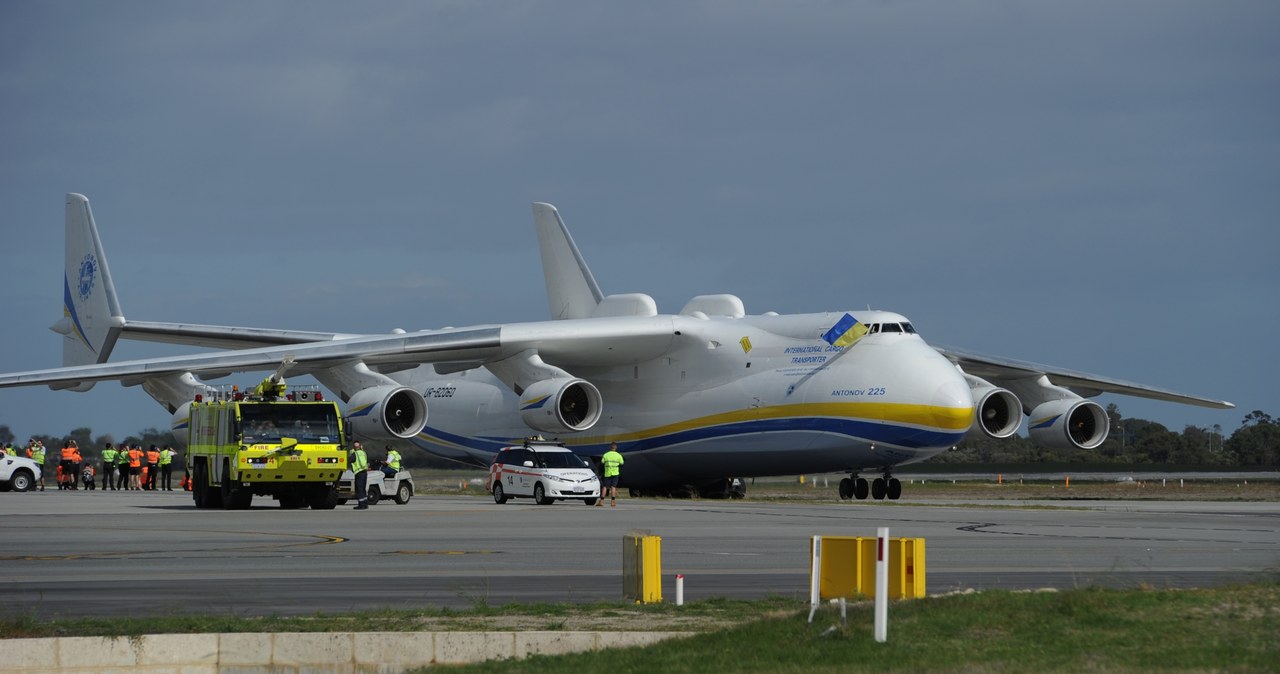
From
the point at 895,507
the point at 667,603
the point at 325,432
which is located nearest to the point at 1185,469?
the point at 895,507

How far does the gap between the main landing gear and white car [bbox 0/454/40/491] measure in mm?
22376

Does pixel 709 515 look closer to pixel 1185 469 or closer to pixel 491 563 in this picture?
pixel 491 563

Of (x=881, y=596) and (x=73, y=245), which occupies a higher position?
(x=73, y=245)

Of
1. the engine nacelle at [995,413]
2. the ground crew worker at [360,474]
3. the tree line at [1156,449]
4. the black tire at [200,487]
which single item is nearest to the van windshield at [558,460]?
the ground crew worker at [360,474]

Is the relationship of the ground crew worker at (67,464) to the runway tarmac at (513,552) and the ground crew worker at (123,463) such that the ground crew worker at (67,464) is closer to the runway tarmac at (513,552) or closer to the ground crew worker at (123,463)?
the ground crew worker at (123,463)

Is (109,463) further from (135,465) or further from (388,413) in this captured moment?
(388,413)

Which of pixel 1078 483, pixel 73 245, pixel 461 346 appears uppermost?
pixel 73 245

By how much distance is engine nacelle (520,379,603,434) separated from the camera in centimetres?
3556

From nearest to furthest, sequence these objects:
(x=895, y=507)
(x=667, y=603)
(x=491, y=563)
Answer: (x=667, y=603) → (x=491, y=563) → (x=895, y=507)

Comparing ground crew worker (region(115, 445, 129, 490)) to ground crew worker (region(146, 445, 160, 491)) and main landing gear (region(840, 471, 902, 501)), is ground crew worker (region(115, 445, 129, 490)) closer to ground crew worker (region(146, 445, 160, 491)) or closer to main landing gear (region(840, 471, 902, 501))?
ground crew worker (region(146, 445, 160, 491))

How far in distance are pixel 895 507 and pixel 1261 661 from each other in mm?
22895

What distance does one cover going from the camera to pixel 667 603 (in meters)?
12.2

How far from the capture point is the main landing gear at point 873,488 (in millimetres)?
36844

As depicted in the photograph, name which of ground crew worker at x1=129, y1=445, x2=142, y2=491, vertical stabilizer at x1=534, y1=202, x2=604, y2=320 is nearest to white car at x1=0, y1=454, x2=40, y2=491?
ground crew worker at x1=129, y1=445, x2=142, y2=491
